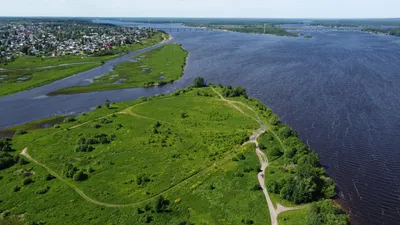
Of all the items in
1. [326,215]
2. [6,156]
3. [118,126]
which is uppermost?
[326,215]

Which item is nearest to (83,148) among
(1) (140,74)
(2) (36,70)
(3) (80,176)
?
(3) (80,176)

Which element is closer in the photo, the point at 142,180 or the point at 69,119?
the point at 142,180

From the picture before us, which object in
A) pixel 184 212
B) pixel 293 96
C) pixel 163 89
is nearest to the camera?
pixel 184 212

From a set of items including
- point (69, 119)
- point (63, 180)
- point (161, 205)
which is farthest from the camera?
point (69, 119)

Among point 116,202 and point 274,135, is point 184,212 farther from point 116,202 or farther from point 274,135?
point 274,135

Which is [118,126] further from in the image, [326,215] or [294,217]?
[326,215]

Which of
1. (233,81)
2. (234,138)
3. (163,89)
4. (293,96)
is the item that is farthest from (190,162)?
(233,81)

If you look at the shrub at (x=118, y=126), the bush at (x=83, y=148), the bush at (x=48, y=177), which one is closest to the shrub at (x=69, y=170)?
the bush at (x=48, y=177)
